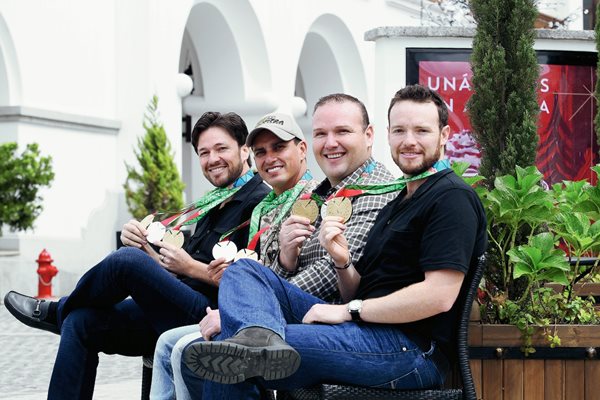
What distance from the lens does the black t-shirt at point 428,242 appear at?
12.5 ft

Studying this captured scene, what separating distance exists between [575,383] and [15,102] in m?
11.8

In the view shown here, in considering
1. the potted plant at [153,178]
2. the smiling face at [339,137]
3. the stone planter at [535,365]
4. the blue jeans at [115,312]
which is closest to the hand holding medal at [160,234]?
the blue jeans at [115,312]

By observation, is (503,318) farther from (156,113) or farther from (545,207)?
(156,113)

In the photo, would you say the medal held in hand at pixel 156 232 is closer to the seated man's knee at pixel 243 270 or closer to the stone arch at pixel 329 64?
the seated man's knee at pixel 243 270

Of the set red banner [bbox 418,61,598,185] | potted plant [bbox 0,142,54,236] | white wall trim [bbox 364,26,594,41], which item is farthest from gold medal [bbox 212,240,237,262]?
potted plant [bbox 0,142,54,236]

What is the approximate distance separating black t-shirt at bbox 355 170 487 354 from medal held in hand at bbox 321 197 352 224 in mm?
135

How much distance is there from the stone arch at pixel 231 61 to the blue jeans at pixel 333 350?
53.5ft

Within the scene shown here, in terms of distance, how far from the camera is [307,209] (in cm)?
454

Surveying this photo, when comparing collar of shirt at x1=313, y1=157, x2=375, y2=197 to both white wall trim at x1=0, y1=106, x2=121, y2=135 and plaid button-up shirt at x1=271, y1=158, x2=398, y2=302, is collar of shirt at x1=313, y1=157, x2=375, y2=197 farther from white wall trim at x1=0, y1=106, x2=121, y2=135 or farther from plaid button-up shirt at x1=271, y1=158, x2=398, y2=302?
white wall trim at x1=0, y1=106, x2=121, y2=135

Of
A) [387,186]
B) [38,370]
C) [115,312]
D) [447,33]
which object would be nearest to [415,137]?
[387,186]

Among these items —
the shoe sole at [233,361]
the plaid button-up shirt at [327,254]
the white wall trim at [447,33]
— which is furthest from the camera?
the white wall trim at [447,33]

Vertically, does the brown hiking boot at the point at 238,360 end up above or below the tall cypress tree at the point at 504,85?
below

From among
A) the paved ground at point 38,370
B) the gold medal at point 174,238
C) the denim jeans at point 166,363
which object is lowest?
the paved ground at point 38,370

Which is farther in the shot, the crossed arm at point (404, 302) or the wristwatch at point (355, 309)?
the wristwatch at point (355, 309)
